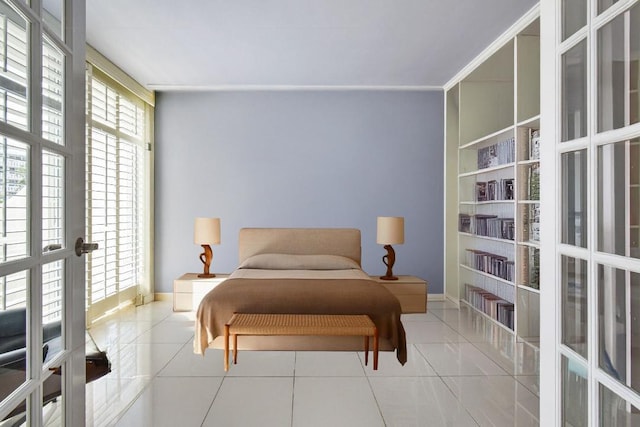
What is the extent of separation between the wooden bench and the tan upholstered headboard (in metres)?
2.05

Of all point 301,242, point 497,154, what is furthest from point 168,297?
point 497,154

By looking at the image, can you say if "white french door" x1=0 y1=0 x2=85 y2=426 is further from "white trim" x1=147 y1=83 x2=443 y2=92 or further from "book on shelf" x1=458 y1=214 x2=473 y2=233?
"book on shelf" x1=458 y1=214 x2=473 y2=233

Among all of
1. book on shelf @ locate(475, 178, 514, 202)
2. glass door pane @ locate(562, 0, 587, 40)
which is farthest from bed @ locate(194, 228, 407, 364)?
glass door pane @ locate(562, 0, 587, 40)

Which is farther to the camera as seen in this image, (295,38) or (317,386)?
(295,38)

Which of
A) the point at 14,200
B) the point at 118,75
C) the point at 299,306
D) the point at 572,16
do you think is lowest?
the point at 299,306

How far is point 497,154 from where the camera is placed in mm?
4527

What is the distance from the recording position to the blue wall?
5672 millimetres

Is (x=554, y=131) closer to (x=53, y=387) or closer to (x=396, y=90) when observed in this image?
(x=53, y=387)

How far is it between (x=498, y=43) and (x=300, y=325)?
3199 mm

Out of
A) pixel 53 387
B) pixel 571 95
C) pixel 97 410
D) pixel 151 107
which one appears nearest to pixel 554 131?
pixel 571 95

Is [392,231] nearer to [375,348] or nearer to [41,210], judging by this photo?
[375,348]

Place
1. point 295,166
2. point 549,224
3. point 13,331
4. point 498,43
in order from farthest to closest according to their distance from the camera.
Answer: point 295,166, point 498,43, point 549,224, point 13,331

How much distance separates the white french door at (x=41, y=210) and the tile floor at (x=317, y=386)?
1.29 metres

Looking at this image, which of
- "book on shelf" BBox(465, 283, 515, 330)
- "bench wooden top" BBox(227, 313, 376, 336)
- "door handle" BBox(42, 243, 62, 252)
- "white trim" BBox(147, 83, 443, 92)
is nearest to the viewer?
"door handle" BBox(42, 243, 62, 252)
